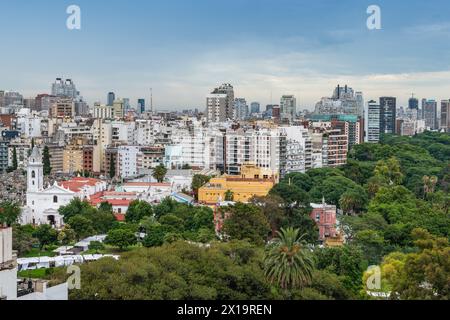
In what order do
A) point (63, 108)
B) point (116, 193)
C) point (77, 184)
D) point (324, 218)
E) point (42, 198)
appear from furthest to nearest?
point (63, 108) → point (77, 184) → point (116, 193) → point (42, 198) → point (324, 218)

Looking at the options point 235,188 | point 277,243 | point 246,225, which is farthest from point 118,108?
point 277,243

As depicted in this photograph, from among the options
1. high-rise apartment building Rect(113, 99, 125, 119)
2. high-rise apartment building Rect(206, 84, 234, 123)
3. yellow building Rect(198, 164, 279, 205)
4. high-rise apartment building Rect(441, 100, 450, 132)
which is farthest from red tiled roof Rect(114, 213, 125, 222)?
high-rise apartment building Rect(441, 100, 450, 132)

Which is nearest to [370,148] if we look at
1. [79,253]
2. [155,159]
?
[155,159]

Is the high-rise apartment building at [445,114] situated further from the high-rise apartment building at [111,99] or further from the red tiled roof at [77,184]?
the red tiled roof at [77,184]

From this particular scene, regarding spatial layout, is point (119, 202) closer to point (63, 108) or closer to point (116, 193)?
point (116, 193)

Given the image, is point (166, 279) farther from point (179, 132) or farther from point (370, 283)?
point (179, 132)

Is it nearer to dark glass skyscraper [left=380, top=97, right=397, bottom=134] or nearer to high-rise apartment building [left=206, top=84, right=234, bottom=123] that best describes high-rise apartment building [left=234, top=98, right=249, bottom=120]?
high-rise apartment building [left=206, top=84, right=234, bottom=123]
